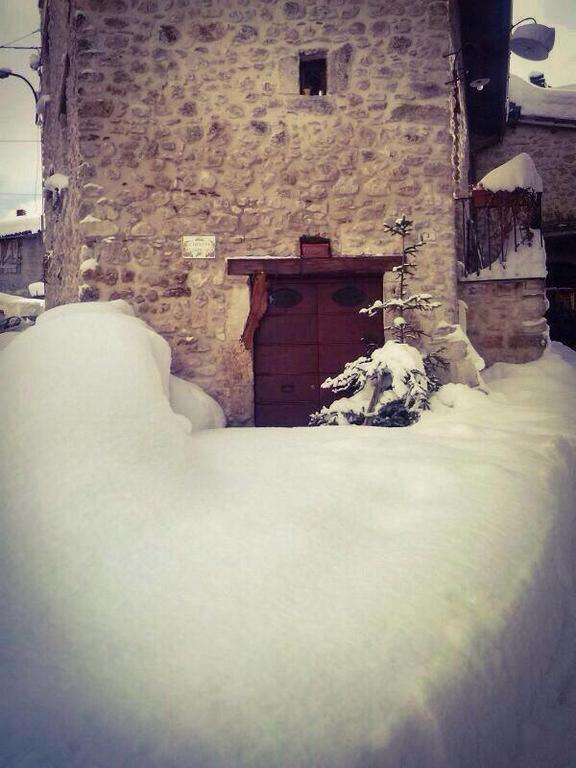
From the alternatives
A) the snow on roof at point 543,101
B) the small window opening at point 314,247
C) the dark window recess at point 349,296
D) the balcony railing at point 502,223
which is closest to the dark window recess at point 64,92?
the small window opening at point 314,247

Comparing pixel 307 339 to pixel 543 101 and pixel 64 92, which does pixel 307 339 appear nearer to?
pixel 64 92

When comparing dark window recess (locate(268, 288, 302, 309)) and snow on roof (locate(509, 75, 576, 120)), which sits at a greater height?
snow on roof (locate(509, 75, 576, 120))

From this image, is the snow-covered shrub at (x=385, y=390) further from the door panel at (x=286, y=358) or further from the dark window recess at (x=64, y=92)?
the dark window recess at (x=64, y=92)

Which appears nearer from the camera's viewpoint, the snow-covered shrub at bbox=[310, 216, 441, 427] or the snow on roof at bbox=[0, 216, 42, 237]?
the snow-covered shrub at bbox=[310, 216, 441, 427]

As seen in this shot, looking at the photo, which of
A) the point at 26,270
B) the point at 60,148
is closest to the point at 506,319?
the point at 60,148

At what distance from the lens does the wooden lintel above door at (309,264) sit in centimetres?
498

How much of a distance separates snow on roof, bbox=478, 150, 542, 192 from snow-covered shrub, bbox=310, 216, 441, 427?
7.34ft

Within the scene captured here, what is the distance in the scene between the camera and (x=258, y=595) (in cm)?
152

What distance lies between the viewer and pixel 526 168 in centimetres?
648

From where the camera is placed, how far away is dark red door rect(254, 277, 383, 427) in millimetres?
5184

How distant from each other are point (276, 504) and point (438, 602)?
78cm

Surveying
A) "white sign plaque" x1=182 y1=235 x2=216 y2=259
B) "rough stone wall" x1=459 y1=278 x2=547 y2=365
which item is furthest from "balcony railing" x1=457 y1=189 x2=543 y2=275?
"white sign plaque" x1=182 y1=235 x2=216 y2=259

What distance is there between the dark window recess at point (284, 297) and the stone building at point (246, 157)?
0.14ft

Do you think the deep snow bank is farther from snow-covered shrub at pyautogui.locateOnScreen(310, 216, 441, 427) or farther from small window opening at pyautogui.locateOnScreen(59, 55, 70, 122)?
small window opening at pyautogui.locateOnScreen(59, 55, 70, 122)
